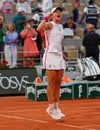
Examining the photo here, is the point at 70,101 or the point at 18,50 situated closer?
the point at 70,101

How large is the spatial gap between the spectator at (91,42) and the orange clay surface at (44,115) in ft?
12.3

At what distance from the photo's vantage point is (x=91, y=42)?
2020 centimetres

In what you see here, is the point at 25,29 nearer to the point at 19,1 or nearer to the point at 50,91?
the point at 19,1

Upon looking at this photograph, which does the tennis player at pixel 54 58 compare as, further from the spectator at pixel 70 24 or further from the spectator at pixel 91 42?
the spectator at pixel 70 24

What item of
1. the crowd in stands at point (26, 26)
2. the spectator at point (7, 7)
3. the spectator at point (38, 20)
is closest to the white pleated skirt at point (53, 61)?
the crowd in stands at point (26, 26)

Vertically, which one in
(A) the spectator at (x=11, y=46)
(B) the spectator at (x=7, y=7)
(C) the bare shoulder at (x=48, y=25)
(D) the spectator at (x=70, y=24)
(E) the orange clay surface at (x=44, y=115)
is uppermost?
(B) the spectator at (x=7, y=7)

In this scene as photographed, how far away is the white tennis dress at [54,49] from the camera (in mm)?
11508

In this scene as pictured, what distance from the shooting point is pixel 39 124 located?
11141 mm

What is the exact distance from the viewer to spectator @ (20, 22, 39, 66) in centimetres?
2070

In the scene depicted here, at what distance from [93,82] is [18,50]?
4.70 metres

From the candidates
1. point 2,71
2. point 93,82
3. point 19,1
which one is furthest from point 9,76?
point 19,1

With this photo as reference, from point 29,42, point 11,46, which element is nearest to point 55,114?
point 11,46

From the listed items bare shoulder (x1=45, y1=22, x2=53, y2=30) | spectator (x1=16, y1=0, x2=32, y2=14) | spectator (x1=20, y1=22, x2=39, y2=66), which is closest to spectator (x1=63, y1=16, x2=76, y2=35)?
spectator (x1=16, y1=0, x2=32, y2=14)

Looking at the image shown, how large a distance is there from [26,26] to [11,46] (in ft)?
3.59
